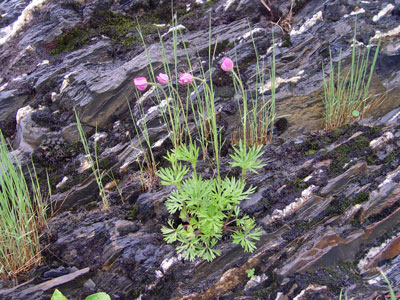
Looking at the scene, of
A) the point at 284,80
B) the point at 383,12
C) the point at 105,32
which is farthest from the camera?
the point at 105,32

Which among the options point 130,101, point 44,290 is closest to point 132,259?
point 44,290

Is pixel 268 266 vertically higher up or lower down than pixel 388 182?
lower down

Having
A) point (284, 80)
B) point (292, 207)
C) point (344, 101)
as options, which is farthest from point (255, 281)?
point (284, 80)

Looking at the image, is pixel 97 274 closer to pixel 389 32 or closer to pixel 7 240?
pixel 7 240

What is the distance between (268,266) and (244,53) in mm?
2350

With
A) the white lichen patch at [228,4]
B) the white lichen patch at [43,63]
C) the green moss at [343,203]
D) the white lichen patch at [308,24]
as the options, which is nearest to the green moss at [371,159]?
the green moss at [343,203]

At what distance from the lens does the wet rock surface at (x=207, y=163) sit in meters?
2.29

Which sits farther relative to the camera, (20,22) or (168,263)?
(20,22)

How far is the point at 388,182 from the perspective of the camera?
8.24 feet

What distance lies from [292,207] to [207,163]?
34.0 inches

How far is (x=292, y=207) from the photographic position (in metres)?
2.52

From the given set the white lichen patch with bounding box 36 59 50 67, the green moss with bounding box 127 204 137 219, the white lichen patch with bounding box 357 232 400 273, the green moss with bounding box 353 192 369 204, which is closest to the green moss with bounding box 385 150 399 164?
the green moss with bounding box 353 192 369 204

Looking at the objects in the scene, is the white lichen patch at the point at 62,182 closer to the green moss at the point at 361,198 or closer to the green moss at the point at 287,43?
the green moss at the point at 361,198

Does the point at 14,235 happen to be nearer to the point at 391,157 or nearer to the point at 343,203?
the point at 343,203
